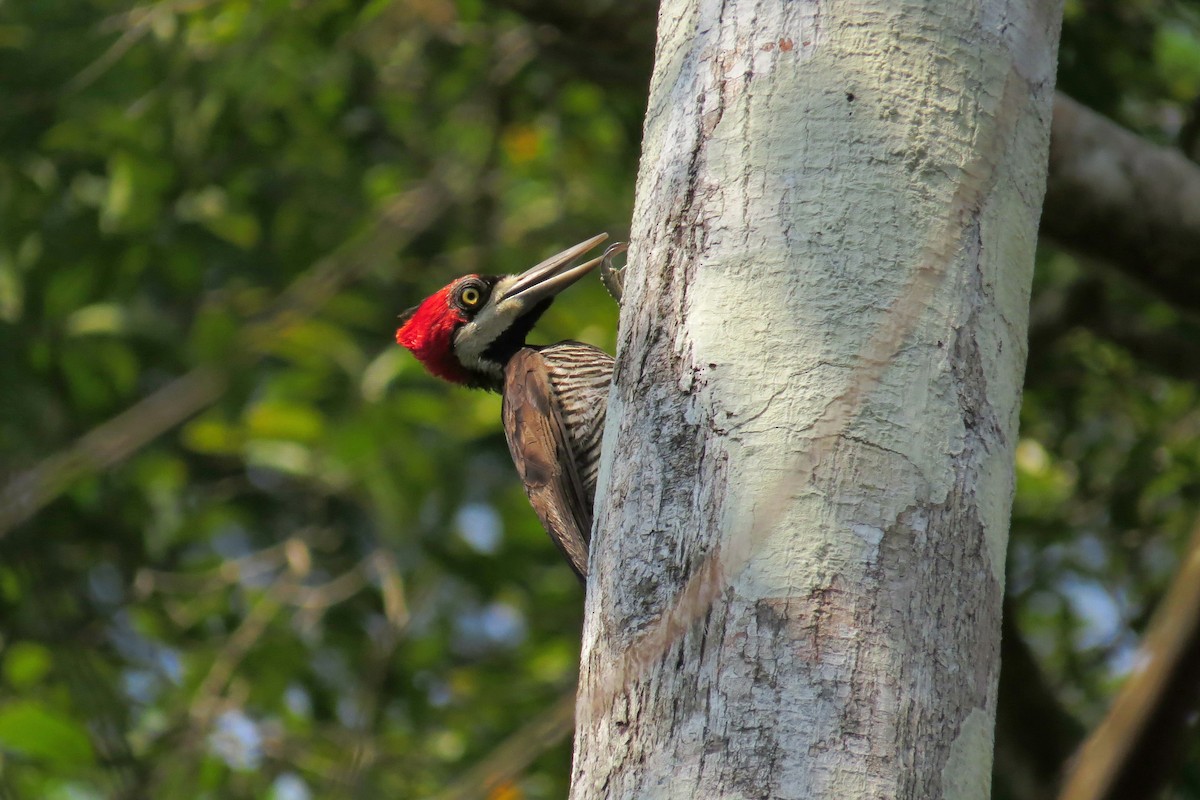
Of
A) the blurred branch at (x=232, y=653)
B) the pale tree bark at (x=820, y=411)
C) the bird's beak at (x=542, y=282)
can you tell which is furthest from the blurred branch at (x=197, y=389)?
the pale tree bark at (x=820, y=411)

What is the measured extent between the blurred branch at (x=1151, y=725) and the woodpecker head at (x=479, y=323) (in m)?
2.84

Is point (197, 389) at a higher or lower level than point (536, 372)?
lower

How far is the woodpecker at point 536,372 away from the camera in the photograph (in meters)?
3.79

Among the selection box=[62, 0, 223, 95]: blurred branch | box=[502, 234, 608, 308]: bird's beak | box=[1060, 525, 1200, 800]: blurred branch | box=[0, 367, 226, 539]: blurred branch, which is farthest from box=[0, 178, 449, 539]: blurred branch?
box=[1060, 525, 1200, 800]: blurred branch

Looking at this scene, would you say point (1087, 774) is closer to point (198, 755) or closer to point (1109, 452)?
point (198, 755)

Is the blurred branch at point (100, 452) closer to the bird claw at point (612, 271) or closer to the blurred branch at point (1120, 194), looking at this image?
the bird claw at point (612, 271)

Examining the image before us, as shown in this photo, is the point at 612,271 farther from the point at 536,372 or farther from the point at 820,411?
the point at 820,411

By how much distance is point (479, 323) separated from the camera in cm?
455

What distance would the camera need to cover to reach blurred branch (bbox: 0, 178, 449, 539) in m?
3.24

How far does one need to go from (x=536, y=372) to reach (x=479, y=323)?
0.54 m

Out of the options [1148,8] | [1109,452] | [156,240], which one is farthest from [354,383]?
[1148,8]

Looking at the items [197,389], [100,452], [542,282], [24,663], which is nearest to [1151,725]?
[100,452]

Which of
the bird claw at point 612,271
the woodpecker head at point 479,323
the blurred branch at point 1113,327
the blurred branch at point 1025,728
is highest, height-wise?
the blurred branch at point 1113,327

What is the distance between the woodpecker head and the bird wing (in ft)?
0.88
